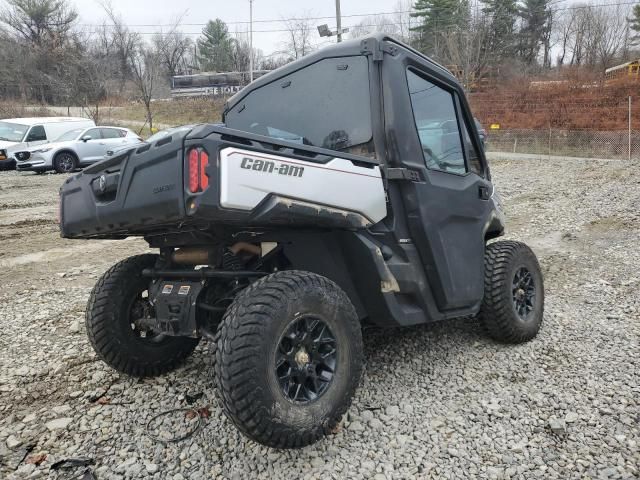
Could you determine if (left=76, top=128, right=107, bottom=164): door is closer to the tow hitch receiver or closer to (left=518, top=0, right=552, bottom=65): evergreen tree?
the tow hitch receiver

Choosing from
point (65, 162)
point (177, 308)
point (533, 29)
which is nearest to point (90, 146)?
point (65, 162)

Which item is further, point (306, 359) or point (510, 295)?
point (510, 295)

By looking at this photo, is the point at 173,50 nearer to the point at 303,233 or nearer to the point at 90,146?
the point at 90,146

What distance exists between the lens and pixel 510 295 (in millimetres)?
3613

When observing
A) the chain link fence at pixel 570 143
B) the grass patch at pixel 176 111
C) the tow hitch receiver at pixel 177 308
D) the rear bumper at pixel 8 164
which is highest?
the grass patch at pixel 176 111

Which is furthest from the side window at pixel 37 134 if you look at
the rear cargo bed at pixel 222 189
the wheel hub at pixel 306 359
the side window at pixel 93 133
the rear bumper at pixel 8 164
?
the wheel hub at pixel 306 359

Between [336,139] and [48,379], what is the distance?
252 centimetres

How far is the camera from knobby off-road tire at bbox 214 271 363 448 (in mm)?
2109

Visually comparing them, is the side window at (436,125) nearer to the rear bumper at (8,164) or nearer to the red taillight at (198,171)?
the red taillight at (198,171)

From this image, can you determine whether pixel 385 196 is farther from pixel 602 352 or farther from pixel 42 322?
pixel 42 322

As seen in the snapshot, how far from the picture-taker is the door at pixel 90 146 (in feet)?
53.7

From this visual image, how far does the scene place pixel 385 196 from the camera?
9.19 feet

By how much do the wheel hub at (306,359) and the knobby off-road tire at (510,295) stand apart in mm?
1618

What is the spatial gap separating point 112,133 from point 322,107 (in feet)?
53.8
